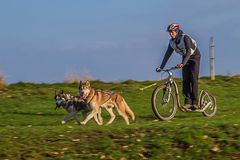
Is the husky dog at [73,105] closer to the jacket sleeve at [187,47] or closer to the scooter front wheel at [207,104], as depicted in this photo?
the jacket sleeve at [187,47]

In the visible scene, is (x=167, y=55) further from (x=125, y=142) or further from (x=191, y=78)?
(x=125, y=142)

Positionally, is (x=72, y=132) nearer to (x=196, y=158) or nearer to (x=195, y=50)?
(x=196, y=158)

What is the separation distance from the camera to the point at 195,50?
54.2 ft

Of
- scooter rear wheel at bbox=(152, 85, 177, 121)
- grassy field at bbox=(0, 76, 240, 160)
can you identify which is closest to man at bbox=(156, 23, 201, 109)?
scooter rear wheel at bbox=(152, 85, 177, 121)

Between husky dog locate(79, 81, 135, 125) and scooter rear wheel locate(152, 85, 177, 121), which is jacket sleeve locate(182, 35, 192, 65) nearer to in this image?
scooter rear wheel locate(152, 85, 177, 121)

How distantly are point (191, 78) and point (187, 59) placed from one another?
0.66m

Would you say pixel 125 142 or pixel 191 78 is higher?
pixel 191 78

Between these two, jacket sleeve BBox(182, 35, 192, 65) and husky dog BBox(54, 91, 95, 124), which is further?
husky dog BBox(54, 91, 95, 124)

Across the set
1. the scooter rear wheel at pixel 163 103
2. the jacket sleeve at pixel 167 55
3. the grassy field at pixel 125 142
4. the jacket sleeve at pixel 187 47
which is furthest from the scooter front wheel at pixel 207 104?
the grassy field at pixel 125 142

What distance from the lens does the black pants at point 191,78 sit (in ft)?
54.3

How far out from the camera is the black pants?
16547 mm

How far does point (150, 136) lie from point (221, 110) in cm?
849

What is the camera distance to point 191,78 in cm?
1664

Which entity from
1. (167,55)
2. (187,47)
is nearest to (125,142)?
(187,47)
